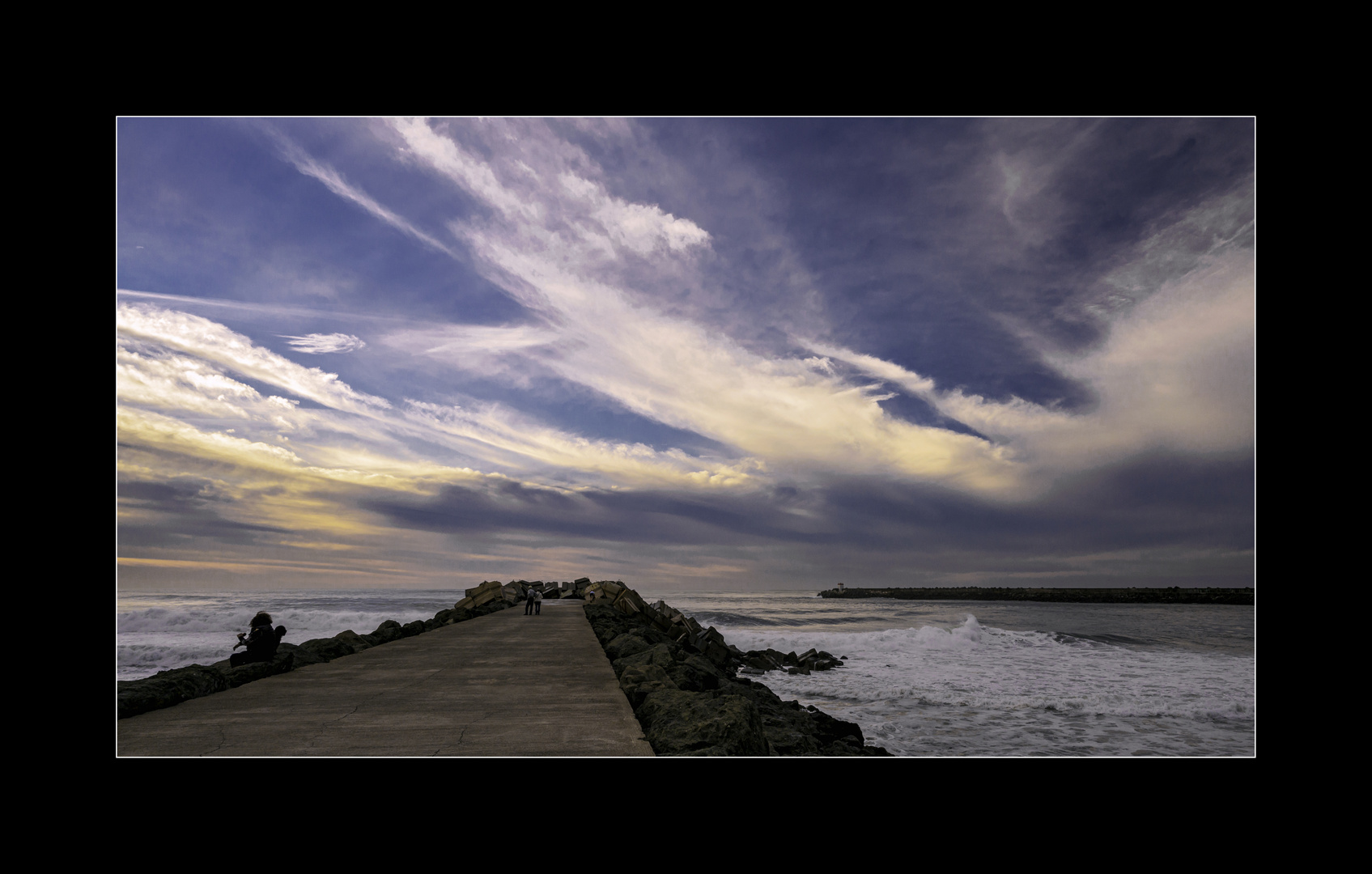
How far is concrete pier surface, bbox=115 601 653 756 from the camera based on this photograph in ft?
12.0

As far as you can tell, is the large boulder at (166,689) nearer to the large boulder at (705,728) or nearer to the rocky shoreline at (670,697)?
the rocky shoreline at (670,697)

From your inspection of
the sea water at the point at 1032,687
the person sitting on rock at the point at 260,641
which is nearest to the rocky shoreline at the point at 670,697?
the person sitting on rock at the point at 260,641

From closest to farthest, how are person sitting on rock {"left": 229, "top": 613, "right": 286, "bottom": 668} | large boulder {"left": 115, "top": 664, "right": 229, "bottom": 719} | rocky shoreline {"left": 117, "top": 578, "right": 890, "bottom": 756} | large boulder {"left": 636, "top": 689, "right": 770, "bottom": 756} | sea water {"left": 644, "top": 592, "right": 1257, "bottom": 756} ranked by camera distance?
large boulder {"left": 636, "top": 689, "right": 770, "bottom": 756} → rocky shoreline {"left": 117, "top": 578, "right": 890, "bottom": 756} → large boulder {"left": 115, "top": 664, "right": 229, "bottom": 719} → person sitting on rock {"left": 229, "top": 613, "right": 286, "bottom": 668} → sea water {"left": 644, "top": 592, "right": 1257, "bottom": 756}

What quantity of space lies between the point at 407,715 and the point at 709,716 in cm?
226

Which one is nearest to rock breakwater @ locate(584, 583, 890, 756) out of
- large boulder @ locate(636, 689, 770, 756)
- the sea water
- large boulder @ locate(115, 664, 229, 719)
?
large boulder @ locate(636, 689, 770, 756)

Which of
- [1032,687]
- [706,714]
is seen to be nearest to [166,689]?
[706,714]

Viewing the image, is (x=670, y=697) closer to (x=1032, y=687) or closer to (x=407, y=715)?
(x=407, y=715)

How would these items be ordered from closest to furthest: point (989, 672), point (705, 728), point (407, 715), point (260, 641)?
point (705, 728) < point (407, 715) < point (260, 641) < point (989, 672)

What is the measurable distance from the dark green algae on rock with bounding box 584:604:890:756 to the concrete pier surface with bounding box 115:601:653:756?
18 cm

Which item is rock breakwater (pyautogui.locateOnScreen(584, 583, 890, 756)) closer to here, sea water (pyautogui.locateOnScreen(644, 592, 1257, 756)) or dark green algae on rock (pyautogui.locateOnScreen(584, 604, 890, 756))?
dark green algae on rock (pyautogui.locateOnScreen(584, 604, 890, 756))

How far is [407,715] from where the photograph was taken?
4.43 metres
